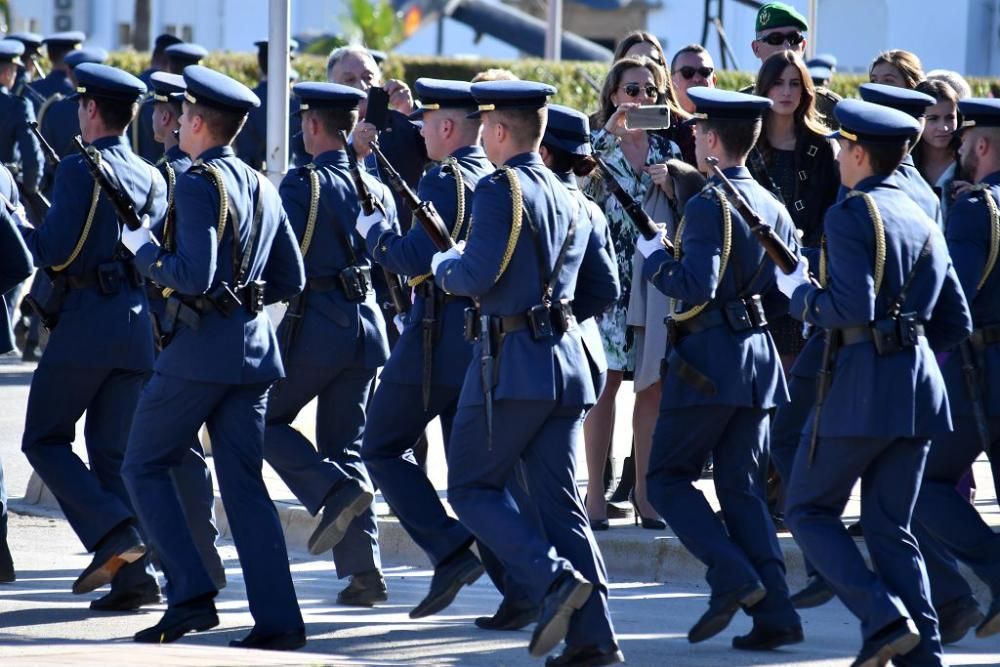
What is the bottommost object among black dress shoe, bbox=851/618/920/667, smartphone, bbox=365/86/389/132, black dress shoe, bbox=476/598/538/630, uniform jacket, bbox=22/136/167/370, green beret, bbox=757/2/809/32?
black dress shoe, bbox=476/598/538/630

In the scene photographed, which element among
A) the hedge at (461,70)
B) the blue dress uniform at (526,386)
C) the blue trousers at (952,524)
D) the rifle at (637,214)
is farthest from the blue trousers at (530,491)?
the hedge at (461,70)

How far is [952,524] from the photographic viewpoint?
6980 mm

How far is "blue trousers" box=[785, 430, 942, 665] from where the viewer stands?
6215mm

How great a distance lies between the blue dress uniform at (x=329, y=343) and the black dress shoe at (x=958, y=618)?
2234mm

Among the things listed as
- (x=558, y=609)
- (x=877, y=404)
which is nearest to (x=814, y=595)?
(x=877, y=404)

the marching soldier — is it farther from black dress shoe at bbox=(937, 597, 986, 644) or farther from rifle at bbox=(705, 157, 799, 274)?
black dress shoe at bbox=(937, 597, 986, 644)

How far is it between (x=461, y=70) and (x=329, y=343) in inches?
675

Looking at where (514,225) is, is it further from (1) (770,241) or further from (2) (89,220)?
(2) (89,220)

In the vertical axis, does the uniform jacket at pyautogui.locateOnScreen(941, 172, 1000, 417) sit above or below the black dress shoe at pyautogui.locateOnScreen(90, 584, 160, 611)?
above

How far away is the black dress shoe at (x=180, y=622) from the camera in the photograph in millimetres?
6730

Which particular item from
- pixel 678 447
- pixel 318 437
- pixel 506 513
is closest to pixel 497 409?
pixel 506 513

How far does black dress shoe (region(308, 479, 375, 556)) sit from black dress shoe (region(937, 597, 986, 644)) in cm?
222

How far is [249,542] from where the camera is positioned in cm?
675

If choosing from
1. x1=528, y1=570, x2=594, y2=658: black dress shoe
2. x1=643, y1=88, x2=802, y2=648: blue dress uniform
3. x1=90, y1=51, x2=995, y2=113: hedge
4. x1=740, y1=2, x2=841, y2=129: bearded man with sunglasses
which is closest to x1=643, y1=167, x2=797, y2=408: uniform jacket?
x1=643, y1=88, x2=802, y2=648: blue dress uniform
